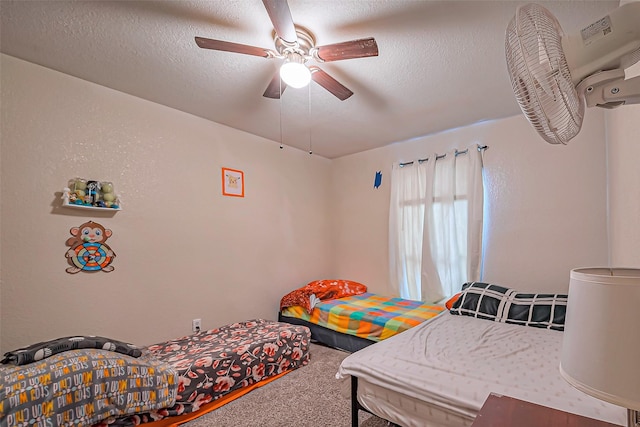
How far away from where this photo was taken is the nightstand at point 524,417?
32.1 inches

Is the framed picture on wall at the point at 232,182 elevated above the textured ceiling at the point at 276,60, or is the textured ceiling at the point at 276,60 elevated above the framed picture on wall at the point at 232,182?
the textured ceiling at the point at 276,60

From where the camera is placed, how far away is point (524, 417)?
2.79 feet

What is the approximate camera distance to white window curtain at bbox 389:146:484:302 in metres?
3.01

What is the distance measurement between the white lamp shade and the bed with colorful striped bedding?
84.0 inches

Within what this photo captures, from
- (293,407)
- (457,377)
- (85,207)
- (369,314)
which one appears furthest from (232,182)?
(457,377)

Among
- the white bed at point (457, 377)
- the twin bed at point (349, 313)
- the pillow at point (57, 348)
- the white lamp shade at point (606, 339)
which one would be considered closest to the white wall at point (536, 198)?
the twin bed at point (349, 313)

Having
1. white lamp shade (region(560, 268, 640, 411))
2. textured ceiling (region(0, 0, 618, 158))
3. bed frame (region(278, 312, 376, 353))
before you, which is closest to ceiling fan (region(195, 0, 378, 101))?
textured ceiling (region(0, 0, 618, 158))

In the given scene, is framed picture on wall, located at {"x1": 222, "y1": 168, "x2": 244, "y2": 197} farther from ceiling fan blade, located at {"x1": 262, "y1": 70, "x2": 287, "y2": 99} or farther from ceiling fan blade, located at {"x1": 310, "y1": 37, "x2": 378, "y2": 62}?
ceiling fan blade, located at {"x1": 310, "y1": 37, "x2": 378, "y2": 62}

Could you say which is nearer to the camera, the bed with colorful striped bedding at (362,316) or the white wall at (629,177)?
the white wall at (629,177)

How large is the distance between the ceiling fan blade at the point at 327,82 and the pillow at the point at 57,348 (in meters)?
2.22

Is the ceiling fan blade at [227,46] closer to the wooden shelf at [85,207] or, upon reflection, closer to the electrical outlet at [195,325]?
the wooden shelf at [85,207]

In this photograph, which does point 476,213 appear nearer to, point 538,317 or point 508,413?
point 538,317

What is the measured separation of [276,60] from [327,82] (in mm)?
385

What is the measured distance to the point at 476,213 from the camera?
2.98 metres
